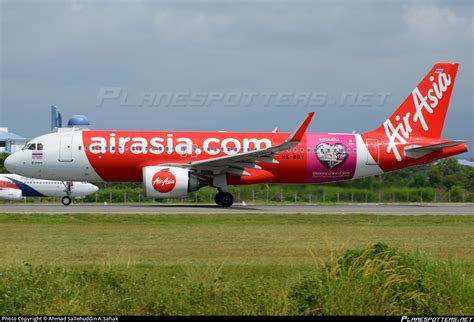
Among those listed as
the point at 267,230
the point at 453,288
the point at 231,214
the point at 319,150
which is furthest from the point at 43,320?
the point at 319,150

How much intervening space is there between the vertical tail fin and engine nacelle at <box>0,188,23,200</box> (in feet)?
75.8

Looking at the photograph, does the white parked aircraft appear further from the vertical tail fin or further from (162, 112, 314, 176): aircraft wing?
the vertical tail fin

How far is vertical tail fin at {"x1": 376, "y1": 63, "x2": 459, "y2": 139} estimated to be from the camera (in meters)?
45.1

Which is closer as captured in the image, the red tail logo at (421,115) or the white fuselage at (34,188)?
the red tail logo at (421,115)

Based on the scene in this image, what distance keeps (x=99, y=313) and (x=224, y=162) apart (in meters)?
27.2

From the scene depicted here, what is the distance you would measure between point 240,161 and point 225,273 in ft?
79.1

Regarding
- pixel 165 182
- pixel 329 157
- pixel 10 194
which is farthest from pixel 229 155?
pixel 10 194

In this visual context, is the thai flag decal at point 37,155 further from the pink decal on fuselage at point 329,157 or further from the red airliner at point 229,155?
the pink decal on fuselage at point 329,157

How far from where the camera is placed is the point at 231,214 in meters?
35.6

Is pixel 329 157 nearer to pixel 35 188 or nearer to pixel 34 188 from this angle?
pixel 35 188

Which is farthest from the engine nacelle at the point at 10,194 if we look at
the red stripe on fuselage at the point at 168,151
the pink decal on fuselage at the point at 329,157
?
the pink decal on fuselage at the point at 329,157

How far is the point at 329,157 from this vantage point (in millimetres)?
43219

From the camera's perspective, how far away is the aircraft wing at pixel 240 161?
3891cm

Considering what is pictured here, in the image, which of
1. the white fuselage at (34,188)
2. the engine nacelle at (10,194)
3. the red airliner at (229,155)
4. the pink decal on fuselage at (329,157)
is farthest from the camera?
the engine nacelle at (10,194)
